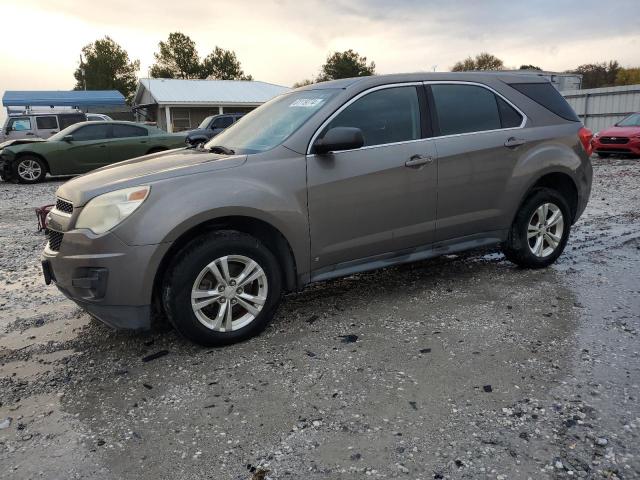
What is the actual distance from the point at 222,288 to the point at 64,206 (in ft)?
4.03

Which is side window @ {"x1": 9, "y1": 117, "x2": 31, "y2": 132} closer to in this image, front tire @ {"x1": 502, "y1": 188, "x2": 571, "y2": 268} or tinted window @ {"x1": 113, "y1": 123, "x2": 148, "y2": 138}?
tinted window @ {"x1": 113, "y1": 123, "x2": 148, "y2": 138}

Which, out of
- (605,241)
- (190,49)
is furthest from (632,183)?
(190,49)

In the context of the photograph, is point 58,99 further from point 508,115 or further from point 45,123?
point 508,115

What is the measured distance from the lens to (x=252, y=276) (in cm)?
361

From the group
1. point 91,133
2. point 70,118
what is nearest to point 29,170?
point 91,133

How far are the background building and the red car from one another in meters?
23.6

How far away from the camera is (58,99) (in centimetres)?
4041

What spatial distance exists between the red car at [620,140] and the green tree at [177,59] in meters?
66.3

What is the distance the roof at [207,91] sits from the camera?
36219mm

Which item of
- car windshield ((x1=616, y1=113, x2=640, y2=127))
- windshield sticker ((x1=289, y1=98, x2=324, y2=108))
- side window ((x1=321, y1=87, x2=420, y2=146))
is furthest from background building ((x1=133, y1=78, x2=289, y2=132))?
side window ((x1=321, y1=87, x2=420, y2=146))

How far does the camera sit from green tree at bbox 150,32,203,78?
2940 inches

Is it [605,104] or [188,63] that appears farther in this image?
[188,63]

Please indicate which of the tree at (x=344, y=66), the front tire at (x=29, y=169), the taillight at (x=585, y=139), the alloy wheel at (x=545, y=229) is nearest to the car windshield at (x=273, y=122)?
the alloy wheel at (x=545, y=229)

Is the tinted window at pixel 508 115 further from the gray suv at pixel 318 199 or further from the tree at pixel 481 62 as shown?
the tree at pixel 481 62
